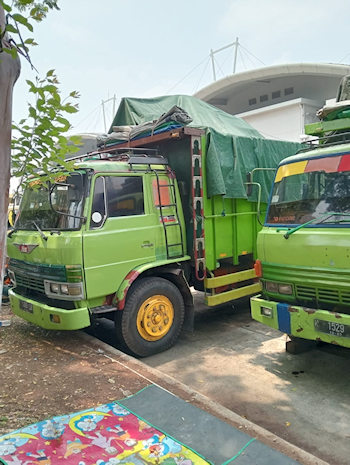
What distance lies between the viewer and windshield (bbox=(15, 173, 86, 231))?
15.5 feet

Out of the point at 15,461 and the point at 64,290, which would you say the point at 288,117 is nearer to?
the point at 64,290

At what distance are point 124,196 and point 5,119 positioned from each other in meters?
3.18

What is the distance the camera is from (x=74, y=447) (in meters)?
2.81

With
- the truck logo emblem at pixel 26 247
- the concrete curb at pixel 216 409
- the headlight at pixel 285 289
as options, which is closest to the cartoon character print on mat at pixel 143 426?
the concrete curb at pixel 216 409

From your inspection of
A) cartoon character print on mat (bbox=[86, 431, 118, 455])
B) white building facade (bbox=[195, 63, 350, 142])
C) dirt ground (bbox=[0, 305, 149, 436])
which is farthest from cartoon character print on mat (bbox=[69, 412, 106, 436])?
white building facade (bbox=[195, 63, 350, 142])

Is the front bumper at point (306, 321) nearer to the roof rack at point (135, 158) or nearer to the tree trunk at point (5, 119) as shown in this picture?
the roof rack at point (135, 158)

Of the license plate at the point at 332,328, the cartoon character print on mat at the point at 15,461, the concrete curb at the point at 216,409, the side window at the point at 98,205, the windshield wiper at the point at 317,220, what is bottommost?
the concrete curb at the point at 216,409

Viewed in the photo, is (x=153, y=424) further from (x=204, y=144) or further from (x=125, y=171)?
(x=204, y=144)

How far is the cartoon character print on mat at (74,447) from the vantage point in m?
2.75

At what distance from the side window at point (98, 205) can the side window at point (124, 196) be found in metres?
0.08

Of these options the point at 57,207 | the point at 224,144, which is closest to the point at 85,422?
the point at 57,207

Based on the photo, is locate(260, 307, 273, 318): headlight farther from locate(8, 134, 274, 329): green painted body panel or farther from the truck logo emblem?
the truck logo emblem

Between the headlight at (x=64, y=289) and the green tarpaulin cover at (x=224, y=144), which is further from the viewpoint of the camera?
the green tarpaulin cover at (x=224, y=144)

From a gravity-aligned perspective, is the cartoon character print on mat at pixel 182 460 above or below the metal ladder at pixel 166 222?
below
